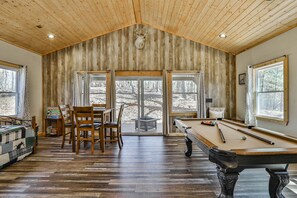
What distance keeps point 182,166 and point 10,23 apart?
4.57 m

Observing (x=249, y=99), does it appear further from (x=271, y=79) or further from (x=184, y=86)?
(x=184, y=86)

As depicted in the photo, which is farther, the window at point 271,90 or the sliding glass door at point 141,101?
the sliding glass door at point 141,101

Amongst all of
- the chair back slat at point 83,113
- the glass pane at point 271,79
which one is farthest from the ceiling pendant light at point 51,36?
the glass pane at point 271,79

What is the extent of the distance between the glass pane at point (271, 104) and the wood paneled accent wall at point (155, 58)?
1281mm

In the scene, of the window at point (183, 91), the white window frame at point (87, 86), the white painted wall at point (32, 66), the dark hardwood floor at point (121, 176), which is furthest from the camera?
the window at point (183, 91)

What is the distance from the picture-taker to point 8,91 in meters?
5.18

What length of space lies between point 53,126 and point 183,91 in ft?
14.2

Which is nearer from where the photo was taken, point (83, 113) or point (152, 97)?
point (83, 113)

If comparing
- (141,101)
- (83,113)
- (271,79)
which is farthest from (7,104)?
(271,79)

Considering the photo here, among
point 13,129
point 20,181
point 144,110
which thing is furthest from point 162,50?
point 20,181

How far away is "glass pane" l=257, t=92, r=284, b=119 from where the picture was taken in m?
4.50

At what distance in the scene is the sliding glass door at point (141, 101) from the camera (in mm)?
6586

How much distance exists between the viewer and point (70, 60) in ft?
21.6

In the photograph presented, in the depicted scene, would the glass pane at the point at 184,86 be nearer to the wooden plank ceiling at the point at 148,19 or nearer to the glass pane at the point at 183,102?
the glass pane at the point at 183,102
